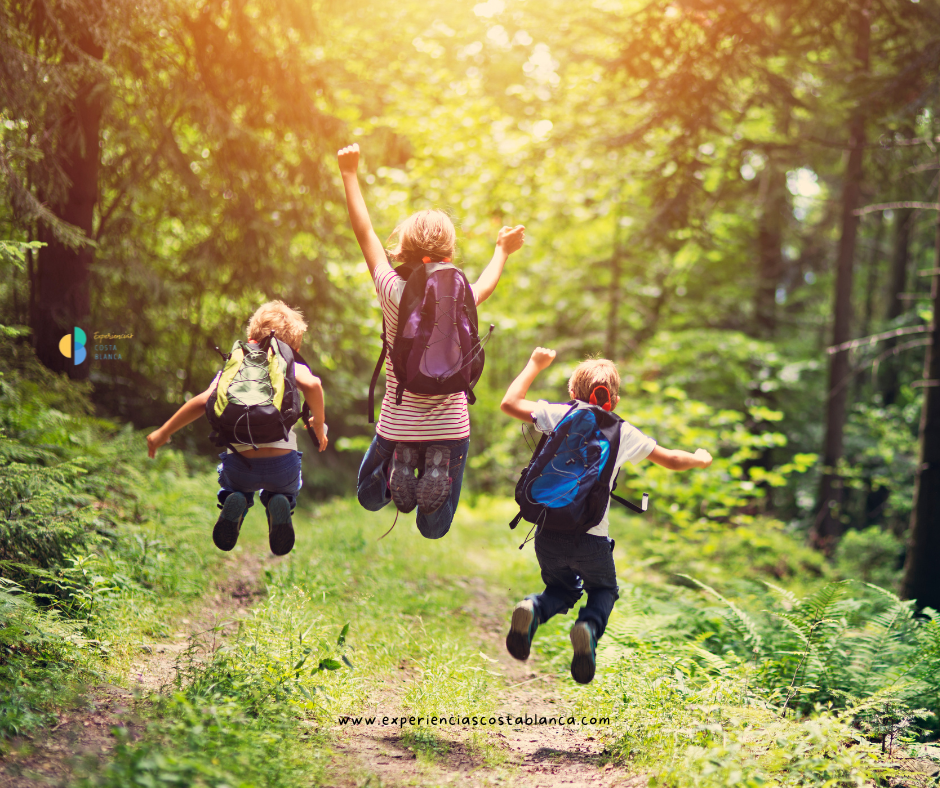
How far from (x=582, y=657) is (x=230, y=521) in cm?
238

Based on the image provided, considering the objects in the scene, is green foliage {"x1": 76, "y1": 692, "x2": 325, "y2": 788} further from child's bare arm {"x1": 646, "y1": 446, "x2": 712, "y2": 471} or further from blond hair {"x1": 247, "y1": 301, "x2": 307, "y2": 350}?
child's bare arm {"x1": 646, "y1": 446, "x2": 712, "y2": 471}

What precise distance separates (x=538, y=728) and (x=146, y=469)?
5.90m

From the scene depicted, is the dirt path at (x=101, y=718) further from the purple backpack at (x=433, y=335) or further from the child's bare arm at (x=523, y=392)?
the child's bare arm at (x=523, y=392)

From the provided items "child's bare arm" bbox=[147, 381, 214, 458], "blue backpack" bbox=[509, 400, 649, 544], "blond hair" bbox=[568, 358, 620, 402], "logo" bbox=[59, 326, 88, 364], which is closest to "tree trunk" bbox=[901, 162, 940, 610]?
"blond hair" bbox=[568, 358, 620, 402]

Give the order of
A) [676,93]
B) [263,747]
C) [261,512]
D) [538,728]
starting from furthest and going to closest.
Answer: [261,512]
[676,93]
[538,728]
[263,747]

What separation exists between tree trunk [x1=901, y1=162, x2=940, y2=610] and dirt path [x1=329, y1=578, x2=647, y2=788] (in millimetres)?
4928

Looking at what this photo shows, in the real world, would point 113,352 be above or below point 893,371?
below

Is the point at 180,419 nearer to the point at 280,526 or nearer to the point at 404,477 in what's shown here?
the point at 280,526

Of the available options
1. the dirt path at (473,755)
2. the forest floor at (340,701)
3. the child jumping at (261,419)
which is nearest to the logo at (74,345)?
the forest floor at (340,701)

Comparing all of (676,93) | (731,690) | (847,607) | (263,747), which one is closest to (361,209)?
(263,747)

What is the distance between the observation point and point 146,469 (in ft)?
28.2

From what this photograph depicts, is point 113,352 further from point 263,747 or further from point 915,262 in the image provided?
point 915,262

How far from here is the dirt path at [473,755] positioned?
385 cm

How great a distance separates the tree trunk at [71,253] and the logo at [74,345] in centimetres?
4
